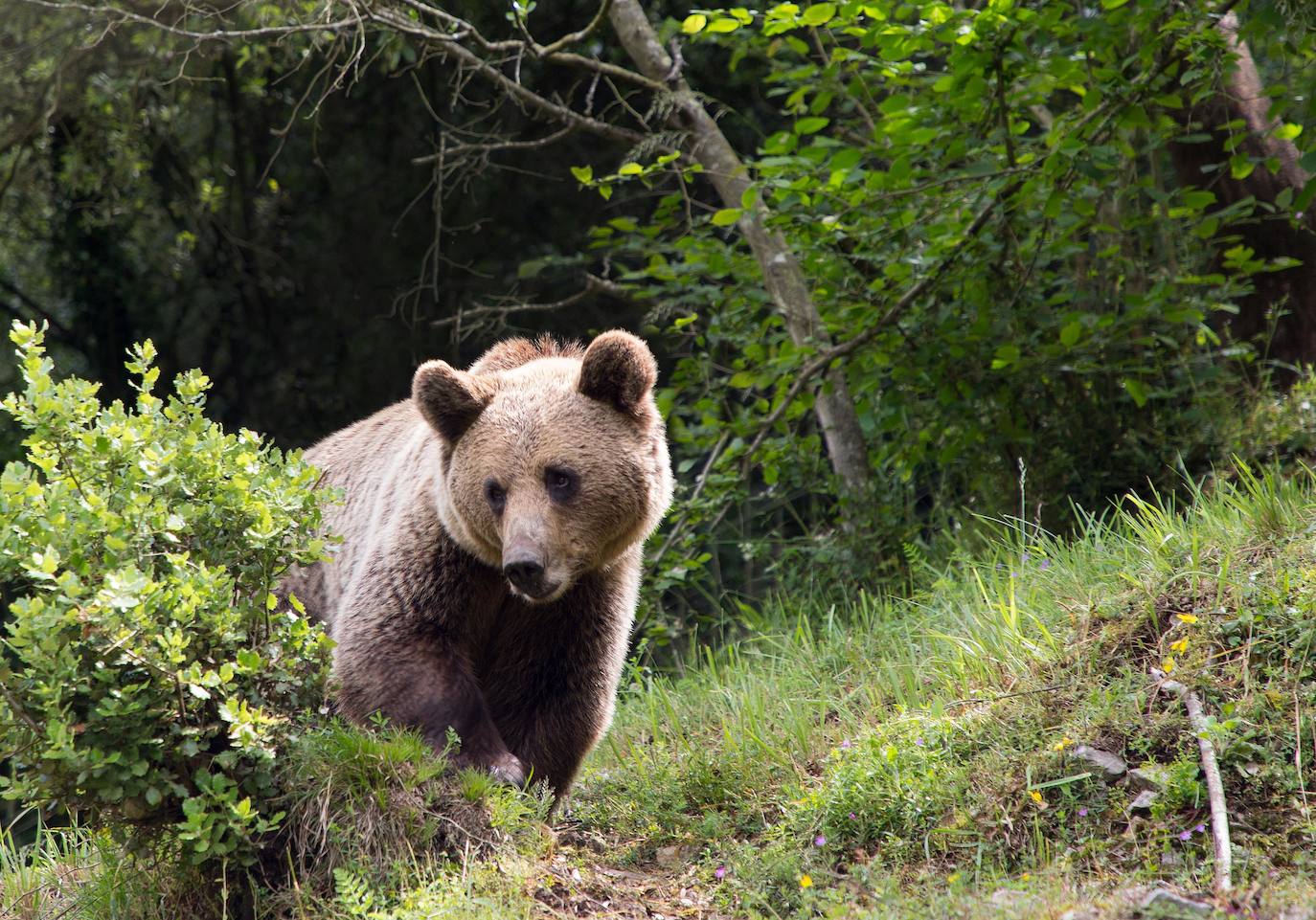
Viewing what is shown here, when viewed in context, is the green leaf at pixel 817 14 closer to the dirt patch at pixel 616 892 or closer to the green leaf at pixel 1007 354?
the green leaf at pixel 1007 354

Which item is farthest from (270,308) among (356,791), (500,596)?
(356,791)

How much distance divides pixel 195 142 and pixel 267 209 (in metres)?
0.82

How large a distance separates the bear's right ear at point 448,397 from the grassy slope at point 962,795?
3.97ft

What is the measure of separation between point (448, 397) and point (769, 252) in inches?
121

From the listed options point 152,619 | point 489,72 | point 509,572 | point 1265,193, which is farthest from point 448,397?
point 1265,193

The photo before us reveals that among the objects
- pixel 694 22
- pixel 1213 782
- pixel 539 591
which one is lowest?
pixel 1213 782

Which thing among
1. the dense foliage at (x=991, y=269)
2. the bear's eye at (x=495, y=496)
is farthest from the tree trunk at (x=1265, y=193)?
the bear's eye at (x=495, y=496)

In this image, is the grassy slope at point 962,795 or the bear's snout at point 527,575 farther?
the bear's snout at point 527,575

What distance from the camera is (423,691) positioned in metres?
4.22

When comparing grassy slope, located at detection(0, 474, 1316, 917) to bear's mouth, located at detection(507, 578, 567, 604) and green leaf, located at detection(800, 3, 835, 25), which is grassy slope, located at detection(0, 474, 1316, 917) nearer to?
bear's mouth, located at detection(507, 578, 567, 604)

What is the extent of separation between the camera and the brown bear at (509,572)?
4.26 m

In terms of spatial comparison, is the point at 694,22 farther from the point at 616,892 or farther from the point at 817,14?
the point at 616,892

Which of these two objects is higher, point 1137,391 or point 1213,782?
point 1137,391

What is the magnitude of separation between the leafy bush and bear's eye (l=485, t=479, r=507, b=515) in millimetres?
595
